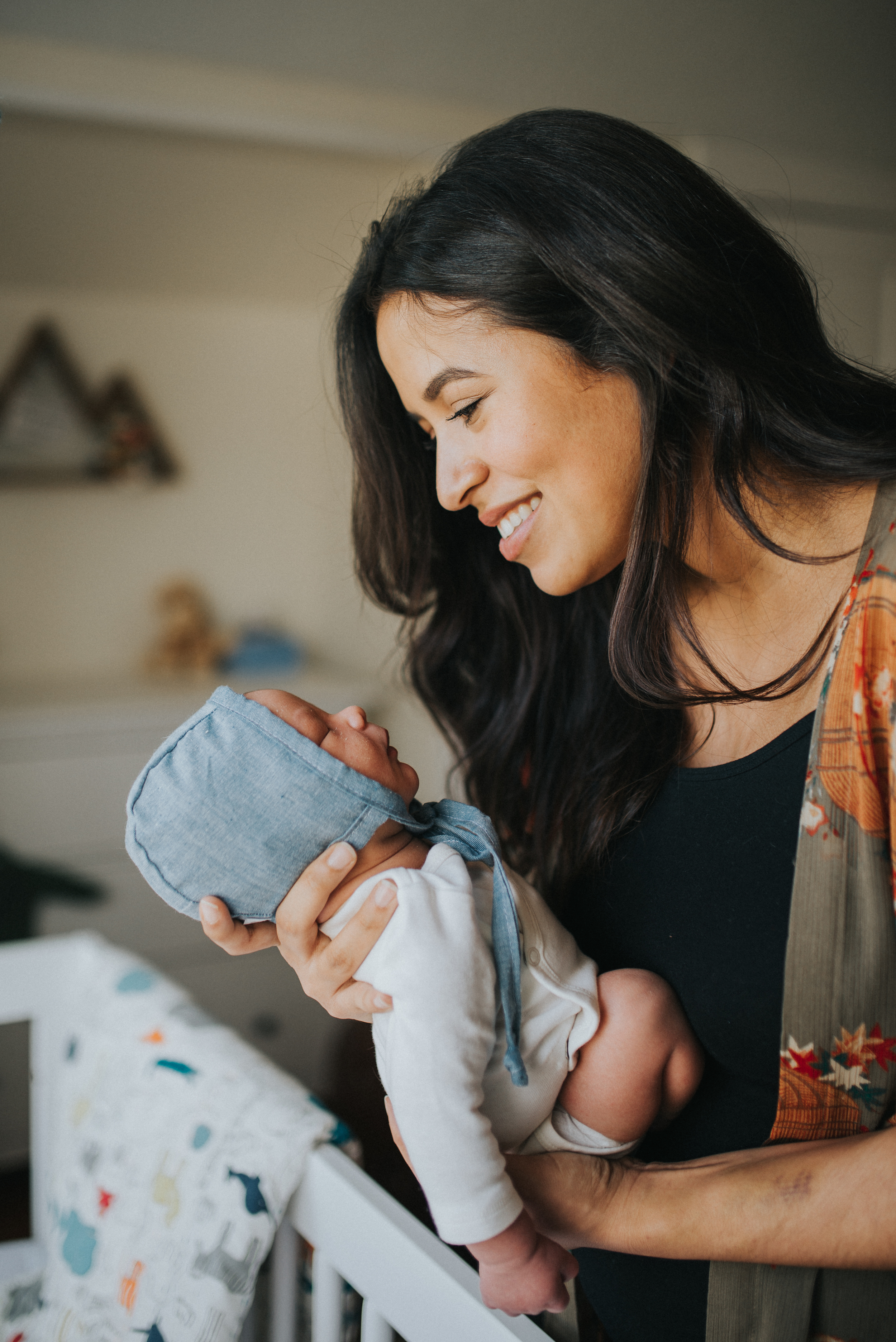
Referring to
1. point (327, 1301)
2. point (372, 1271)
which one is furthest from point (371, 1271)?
point (327, 1301)

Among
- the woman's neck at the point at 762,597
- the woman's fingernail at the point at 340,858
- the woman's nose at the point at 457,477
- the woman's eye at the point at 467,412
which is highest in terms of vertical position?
the woman's eye at the point at 467,412

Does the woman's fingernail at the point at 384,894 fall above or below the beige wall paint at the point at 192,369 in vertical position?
below

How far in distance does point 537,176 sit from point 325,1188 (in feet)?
3.10

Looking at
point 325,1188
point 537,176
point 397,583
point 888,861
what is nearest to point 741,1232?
point 888,861

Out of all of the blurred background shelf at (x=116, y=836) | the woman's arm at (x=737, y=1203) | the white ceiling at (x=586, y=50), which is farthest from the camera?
the blurred background shelf at (x=116, y=836)

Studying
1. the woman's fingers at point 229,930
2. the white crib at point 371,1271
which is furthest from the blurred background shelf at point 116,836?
the woman's fingers at point 229,930

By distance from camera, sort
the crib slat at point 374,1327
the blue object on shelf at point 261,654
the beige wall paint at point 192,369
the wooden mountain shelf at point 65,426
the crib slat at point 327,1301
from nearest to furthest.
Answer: the crib slat at point 374,1327 → the crib slat at point 327,1301 → the beige wall paint at point 192,369 → the wooden mountain shelf at point 65,426 → the blue object on shelf at point 261,654

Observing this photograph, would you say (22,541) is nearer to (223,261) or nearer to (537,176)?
(223,261)

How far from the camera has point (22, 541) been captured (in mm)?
2672

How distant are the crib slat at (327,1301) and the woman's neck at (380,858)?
47cm

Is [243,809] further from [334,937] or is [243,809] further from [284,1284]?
[284,1284]

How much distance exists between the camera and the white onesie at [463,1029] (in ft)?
2.09

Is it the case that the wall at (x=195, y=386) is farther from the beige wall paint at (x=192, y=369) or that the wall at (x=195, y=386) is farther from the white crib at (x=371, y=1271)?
the white crib at (x=371, y=1271)

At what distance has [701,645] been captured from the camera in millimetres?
797
